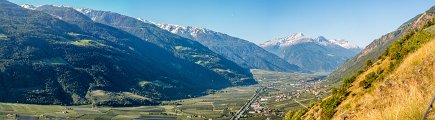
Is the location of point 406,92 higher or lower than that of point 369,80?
higher

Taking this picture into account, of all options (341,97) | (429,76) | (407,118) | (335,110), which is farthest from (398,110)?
(341,97)

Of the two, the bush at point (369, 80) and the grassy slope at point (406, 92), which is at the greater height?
the grassy slope at point (406, 92)

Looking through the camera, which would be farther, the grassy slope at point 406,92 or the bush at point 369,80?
the bush at point 369,80

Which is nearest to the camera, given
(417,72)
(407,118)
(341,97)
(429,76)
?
(407,118)

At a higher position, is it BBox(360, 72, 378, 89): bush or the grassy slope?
the grassy slope

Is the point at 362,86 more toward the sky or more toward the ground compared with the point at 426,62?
more toward the ground

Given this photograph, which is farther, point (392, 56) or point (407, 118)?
point (392, 56)

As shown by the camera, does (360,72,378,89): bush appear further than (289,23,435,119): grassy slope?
Yes

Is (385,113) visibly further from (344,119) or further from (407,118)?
(344,119)

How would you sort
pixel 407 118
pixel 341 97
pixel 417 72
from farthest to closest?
pixel 341 97 < pixel 417 72 < pixel 407 118

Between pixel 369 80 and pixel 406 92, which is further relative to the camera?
pixel 369 80
